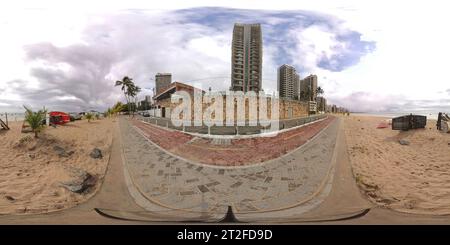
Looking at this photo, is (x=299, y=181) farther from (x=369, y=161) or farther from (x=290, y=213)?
(x=369, y=161)

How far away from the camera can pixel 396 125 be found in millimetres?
7918

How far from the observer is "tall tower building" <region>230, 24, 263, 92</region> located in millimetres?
4766

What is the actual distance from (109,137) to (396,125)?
10.3 metres

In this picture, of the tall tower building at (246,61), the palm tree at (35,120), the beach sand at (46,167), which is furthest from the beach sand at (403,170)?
the palm tree at (35,120)

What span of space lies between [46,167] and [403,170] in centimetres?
811

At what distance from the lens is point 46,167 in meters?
4.48

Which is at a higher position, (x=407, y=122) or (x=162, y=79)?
(x=162, y=79)

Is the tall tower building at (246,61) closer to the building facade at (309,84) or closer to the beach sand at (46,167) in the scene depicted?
the building facade at (309,84)

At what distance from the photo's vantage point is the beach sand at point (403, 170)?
3.24 meters

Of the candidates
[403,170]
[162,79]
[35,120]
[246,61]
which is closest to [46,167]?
[35,120]

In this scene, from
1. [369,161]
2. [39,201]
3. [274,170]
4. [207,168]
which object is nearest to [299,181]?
[274,170]

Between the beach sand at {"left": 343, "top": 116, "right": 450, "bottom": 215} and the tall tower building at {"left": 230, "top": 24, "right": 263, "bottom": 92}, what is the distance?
3.14m

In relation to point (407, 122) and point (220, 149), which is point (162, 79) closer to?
point (220, 149)

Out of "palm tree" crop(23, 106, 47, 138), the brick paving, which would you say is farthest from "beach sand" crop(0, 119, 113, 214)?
the brick paving
